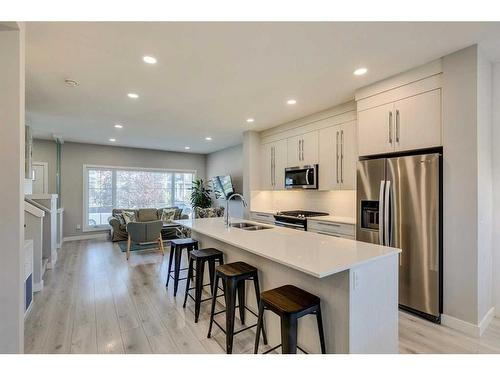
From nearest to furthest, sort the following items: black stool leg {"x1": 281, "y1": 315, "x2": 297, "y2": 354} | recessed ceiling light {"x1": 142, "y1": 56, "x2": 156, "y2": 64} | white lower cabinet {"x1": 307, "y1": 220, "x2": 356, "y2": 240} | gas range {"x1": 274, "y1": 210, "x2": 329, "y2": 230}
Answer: black stool leg {"x1": 281, "y1": 315, "x2": 297, "y2": 354}
recessed ceiling light {"x1": 142, "y1": 56, "x2": 156, "y2": 64}
white lower cabinet {"x1": 307, "y1": 220, "x2": 356, "y2": 240}
gas range {"x1": 274, "y1": 210, "x2": 329, "y2": 230}

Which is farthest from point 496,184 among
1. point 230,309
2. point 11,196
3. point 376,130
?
point 11,196

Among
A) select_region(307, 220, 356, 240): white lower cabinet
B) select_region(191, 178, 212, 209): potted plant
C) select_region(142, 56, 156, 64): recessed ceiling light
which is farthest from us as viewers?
select_region(191, 178, 212, 209): potted plant

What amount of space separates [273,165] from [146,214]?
159 inches

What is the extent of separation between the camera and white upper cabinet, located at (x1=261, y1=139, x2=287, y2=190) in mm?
4930

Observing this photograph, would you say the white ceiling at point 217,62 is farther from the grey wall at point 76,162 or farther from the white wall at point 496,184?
the grey wall at point 76,162

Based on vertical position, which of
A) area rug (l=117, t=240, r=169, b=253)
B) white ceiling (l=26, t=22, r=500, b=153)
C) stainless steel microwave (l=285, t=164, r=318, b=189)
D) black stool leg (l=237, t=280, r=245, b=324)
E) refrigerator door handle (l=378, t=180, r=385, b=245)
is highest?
white ceiling (l=26, t=22, r=500, b=153)

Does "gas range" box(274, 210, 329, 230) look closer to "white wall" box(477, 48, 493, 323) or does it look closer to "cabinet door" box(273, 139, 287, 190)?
"cabinet door" box(273, 139, 287, 190)

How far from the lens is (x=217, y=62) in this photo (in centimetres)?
253

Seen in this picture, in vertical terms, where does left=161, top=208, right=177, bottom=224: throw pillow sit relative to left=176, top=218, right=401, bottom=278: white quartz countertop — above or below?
below

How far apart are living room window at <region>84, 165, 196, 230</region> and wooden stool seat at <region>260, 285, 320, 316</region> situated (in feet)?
22.8

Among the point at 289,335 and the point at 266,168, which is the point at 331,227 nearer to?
the point at 266,168

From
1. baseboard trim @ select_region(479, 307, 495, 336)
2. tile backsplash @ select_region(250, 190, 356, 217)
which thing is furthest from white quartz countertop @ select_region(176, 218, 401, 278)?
tile backsplash @ select_region(250, 190, 356, 217)
